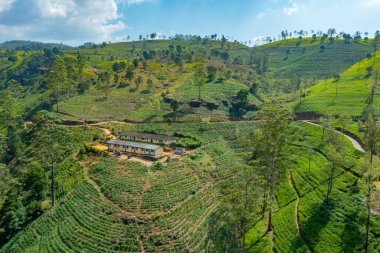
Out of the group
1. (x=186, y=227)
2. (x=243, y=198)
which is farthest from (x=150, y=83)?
(x=243, y=198)

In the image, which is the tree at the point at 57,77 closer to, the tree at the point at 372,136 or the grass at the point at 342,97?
the grass at the point at 342,97

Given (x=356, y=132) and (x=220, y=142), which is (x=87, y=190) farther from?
(x=356, y=132)

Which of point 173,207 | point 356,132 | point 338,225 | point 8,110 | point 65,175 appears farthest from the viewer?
point 8,110

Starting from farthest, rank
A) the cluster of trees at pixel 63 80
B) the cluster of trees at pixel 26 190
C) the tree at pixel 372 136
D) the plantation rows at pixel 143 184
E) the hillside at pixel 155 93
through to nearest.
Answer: the cluster of trees at pixel 63 80
the hillside at pixel 155 93
the cluster of trees at pixel 26 190
the tree at pixel 372 136
the plantation rows at pixel 143 184

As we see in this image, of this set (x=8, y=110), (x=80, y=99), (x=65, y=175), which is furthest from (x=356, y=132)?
(x=8, y=110)

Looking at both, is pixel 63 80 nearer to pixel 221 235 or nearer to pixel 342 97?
pixel 221 235

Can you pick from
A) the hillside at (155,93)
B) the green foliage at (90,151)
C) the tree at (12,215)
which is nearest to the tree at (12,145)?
the hillside at (155,93)

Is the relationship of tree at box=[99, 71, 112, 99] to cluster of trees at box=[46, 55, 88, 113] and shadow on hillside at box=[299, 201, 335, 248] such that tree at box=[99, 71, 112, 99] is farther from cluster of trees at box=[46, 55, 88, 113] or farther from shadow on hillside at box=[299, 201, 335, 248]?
shadow on hillside at box=[299, 201, 335, 248]
